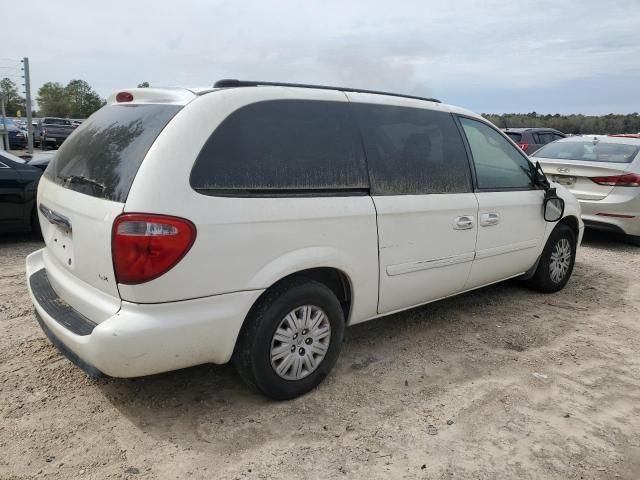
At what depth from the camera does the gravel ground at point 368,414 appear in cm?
257

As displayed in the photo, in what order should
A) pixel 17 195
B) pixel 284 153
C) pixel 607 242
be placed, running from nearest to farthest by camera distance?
pixel 284 153, pixel 17 195, pixel 607 242

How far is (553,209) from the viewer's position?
477cm

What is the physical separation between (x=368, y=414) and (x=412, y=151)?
175 cm

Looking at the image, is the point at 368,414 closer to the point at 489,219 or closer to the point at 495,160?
the point at 489,219

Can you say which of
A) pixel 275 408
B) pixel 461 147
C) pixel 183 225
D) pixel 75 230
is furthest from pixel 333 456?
pixel 461 147

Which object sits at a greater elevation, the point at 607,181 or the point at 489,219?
the point at 607,181

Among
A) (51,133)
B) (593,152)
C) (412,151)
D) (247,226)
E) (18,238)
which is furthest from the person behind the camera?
(51,133)

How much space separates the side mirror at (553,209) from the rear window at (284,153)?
7.28 ft

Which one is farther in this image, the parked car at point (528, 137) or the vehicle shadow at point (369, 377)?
the parked car at point (528, 137)

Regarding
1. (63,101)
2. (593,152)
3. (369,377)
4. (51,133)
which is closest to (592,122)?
(593,152)

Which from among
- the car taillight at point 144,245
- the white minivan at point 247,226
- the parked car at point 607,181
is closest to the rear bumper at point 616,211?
the parked car at point 607,181

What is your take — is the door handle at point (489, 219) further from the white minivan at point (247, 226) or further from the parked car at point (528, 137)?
the parked car at point (528, 137)

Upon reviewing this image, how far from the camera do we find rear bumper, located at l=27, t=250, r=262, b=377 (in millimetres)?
2469

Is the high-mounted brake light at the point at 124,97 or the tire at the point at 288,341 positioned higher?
the high-mounted brake light at the point at 124,97
